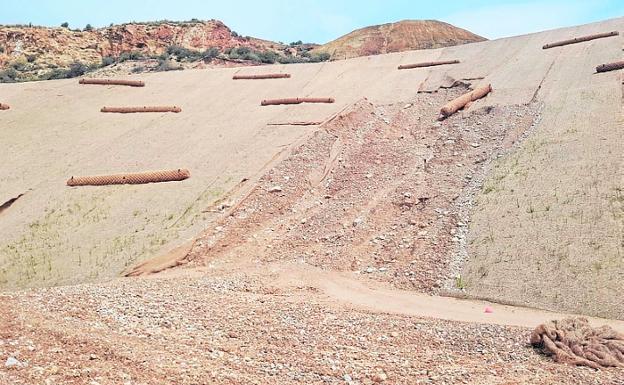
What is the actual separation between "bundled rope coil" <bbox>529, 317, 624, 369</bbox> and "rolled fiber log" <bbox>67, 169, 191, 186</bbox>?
34.4 feet

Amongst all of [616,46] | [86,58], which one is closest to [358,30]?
[86,58]

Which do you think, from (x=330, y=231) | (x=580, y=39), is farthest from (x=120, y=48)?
(x=330, y=231)

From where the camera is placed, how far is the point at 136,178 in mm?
15734

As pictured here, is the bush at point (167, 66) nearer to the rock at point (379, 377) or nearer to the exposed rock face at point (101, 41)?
the exposed rock face at point (101, 41)

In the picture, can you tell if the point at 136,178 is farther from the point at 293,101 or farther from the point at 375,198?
the point at 293,101

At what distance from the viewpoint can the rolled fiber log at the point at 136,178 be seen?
1560 cm

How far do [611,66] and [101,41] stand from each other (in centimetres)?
4307

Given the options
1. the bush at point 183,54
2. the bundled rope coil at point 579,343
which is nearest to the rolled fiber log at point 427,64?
the bundled rope coil at point 579,343

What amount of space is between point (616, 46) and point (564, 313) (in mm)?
14968

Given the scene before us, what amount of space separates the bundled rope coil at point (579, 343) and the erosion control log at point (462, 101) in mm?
11303

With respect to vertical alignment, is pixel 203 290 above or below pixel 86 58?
below

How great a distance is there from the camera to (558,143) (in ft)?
46.3

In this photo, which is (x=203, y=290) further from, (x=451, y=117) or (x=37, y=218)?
(x=451, y=117)

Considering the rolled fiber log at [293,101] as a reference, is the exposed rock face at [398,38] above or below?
above
